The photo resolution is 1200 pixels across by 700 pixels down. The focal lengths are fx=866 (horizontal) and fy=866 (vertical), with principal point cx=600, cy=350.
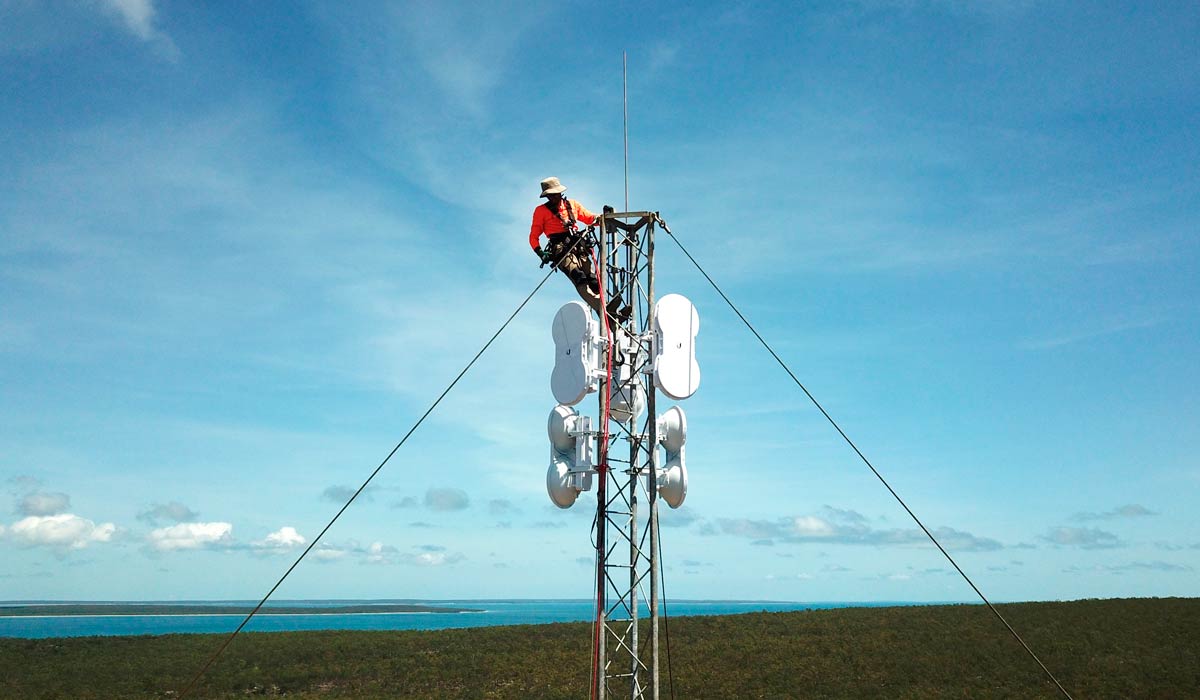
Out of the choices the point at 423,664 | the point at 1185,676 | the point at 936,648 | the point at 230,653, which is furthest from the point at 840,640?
the point at 230,653

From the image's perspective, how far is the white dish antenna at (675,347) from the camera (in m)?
9.96

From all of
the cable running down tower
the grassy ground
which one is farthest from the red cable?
the grassy ground

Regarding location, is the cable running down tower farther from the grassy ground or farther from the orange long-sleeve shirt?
the grassy ground

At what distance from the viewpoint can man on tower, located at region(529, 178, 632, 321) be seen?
10297mm

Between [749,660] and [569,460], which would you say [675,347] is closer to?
[569,460]

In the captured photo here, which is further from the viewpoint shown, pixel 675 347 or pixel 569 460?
pixel 569 460

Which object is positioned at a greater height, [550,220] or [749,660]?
[550,220]

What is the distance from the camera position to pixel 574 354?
33.0 ft

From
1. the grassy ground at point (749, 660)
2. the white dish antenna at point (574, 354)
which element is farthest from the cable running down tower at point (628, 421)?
the grassy ground at point (749, 660)

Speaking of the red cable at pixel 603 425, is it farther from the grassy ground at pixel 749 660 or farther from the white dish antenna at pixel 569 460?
the grassy ground at pixel 749 660

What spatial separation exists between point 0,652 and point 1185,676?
47.5 metres

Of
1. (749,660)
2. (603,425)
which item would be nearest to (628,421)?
(603,425)

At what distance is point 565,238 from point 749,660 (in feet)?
83.6

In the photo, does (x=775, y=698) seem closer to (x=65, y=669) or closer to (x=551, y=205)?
(x=551, y=205)
